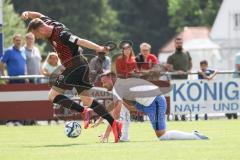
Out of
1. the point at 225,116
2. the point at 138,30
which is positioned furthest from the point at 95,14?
the point at 225,116

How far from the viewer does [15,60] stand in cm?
2383

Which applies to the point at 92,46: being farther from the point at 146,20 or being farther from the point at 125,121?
the point at 146,20

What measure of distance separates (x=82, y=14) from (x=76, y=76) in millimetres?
79333

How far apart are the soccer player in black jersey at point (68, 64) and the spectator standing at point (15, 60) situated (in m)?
7.87

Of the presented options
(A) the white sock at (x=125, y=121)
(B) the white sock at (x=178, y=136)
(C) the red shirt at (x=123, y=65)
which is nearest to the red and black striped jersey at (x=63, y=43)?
(A) the white sock at (x=125, y=121)

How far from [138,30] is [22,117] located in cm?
8415

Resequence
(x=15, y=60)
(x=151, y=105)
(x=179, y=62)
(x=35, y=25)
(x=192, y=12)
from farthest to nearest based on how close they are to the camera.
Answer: (x=192, y=12) < (x=179, y=62) < (x=15, y=60) < (x=151, y=105) < (x=35, y=25)

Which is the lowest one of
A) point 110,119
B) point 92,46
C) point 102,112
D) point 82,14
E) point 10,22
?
point 110,119

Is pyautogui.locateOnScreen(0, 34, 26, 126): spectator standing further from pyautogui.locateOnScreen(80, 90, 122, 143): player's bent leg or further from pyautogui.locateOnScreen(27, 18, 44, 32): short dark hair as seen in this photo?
pyautogui.locateOnScreen(27, 18, 44, 32): short dark hair

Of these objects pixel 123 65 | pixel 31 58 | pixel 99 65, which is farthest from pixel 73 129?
pixel 31 58

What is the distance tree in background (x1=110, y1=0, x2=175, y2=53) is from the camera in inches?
4220

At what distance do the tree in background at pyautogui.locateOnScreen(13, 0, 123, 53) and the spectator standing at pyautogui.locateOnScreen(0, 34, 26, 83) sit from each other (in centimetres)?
6640

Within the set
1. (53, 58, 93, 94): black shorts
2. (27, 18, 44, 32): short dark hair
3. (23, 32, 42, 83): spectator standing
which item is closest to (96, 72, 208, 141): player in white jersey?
(53, 58, 93, 94): black shorts

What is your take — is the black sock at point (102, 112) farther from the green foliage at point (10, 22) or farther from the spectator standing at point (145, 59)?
the green foliage at point (10, 22)
